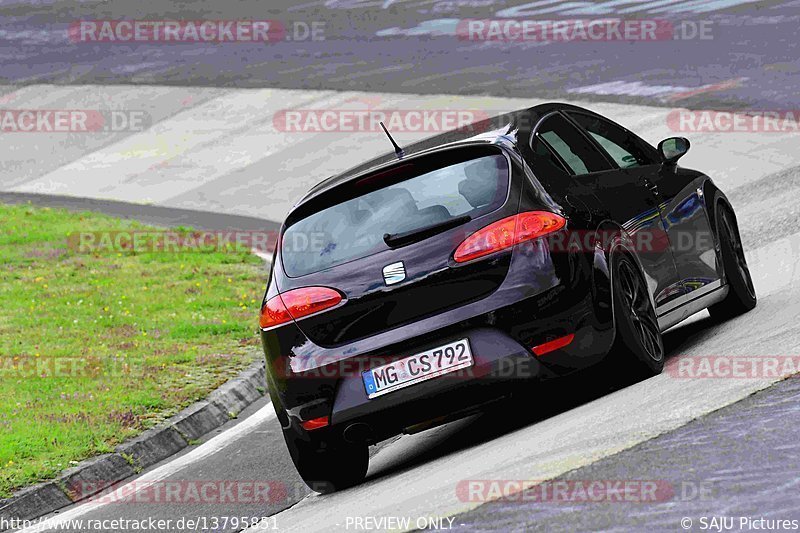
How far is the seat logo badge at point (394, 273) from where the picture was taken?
24.2 ft

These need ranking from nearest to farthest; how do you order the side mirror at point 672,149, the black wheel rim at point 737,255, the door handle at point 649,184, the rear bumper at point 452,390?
the rear bumper at point 452,390
the door handle at point 649,184
the side mirror at point 672,149
the black wheel rim at point 737,255

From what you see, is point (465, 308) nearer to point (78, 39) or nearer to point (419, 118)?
point (419, 118)

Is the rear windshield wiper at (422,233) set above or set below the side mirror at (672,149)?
above

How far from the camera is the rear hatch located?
7355mm

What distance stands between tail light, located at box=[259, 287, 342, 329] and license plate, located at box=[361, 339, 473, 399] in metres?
0.42

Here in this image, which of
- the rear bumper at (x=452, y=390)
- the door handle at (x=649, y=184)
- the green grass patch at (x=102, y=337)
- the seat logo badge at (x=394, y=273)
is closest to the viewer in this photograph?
the rear bumper at (x=452, y=390)

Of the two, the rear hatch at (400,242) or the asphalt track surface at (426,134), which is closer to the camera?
the asphalt track surface at (426,134)

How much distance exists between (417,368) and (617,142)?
8.56 feet

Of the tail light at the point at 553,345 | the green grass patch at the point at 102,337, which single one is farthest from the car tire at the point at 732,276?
the green grass patch at the point at 102,337

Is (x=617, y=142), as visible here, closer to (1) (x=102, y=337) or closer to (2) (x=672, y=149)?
(2) (x=672, y=149)

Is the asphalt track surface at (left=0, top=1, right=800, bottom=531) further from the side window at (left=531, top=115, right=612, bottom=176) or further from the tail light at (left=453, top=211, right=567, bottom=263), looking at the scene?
the side window at (left=531, top=115, right=612, bottom=176)

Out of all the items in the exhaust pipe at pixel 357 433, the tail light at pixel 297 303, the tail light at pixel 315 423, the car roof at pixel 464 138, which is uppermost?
the car roof at pixel 464 138

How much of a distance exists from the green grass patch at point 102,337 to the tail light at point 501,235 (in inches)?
124

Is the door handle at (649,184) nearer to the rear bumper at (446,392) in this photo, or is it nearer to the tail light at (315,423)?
the rear bumper at (446,392)
